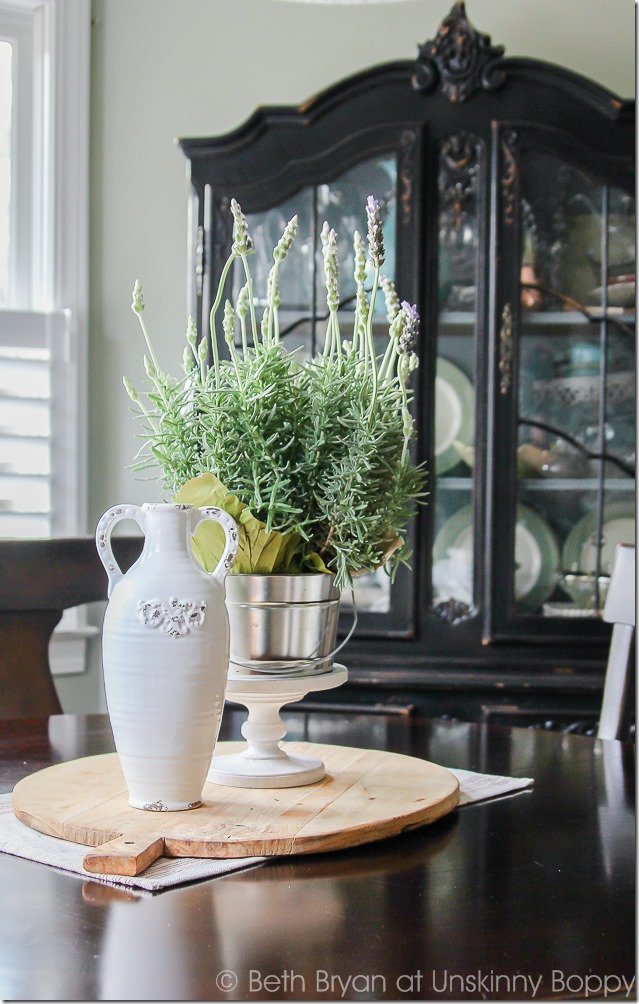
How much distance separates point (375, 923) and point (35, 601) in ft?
3.28

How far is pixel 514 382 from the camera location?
2.44 meters

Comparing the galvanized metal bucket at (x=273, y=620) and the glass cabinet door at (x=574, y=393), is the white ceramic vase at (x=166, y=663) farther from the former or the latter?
the glass cabinet door at (x=574, y=393)

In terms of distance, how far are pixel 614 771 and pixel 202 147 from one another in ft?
5.93

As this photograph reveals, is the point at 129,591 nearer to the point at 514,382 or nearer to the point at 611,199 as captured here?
the point at 514,382

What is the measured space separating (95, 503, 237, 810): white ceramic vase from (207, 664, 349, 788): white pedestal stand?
0.30 ft

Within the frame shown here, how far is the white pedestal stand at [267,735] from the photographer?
0.99 m

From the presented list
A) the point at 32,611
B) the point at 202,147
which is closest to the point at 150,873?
the point at 32,611

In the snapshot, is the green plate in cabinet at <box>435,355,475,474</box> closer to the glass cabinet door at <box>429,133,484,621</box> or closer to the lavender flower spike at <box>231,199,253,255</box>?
the glass cabinet door at <box>429,133,484,621</box>

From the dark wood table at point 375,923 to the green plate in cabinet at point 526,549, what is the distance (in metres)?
1.45

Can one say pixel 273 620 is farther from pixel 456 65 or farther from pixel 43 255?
pixel 43 255

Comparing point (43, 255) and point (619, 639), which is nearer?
point (619, 639)

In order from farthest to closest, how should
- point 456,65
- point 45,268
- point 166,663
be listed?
→ point 45,268
point 456,65
point 166,663

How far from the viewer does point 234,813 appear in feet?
2.99

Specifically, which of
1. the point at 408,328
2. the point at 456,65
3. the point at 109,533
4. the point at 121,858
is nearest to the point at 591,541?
the point at 456,65
